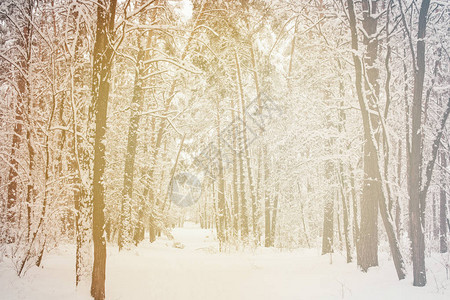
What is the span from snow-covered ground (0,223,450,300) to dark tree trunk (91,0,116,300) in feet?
2.02

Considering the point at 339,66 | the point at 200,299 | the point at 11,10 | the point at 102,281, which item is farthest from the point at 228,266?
the point at 11,10

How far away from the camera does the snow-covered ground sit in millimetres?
6129

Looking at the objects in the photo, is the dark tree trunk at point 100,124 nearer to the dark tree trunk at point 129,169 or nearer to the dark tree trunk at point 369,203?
the dark tree trunk at point 129,169

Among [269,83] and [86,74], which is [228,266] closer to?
[86,74]

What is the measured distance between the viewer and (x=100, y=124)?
20.8 feet

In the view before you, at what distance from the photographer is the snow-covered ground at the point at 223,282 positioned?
613 centimetres

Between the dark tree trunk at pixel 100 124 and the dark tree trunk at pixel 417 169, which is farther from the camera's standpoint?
the dark tree trunk at pixel 417 169

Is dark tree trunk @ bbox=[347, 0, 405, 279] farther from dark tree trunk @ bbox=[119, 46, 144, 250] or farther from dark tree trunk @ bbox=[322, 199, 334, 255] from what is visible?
dark tree trunk @ bbox=[119, 46, 144, 250]

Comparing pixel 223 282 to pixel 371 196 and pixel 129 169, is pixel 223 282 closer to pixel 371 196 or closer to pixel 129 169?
pixel 371 196

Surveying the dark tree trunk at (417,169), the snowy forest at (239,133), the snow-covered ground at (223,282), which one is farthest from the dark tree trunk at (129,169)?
the dark tree trunk at (417,169)

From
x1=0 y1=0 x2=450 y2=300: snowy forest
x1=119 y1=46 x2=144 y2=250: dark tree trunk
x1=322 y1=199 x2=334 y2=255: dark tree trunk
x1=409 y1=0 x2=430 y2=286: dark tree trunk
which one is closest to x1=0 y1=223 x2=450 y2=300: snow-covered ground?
x1=0 y1=0 x2=450 y2=300: snowy forest

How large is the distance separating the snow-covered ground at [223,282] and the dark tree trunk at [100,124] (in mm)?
616

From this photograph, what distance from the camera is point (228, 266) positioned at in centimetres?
998

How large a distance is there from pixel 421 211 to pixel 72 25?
9.21 meters
